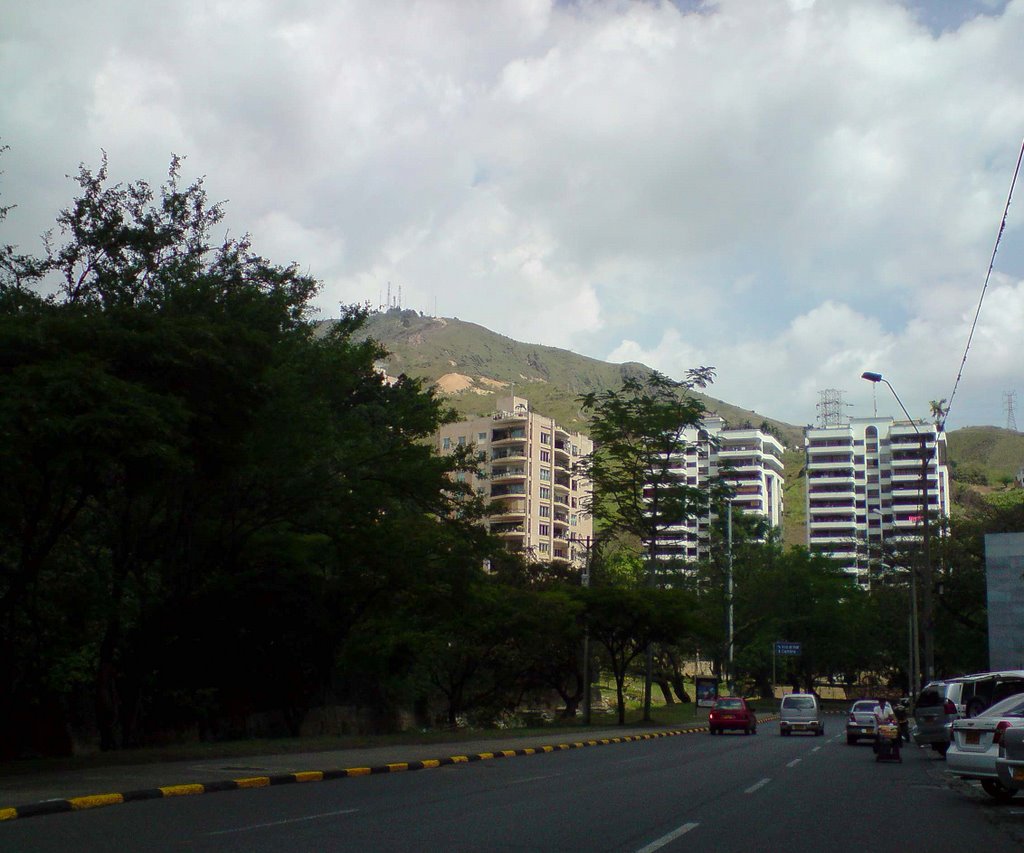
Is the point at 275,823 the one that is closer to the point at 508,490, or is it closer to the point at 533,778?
the point at 533,778

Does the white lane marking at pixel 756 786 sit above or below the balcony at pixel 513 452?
below

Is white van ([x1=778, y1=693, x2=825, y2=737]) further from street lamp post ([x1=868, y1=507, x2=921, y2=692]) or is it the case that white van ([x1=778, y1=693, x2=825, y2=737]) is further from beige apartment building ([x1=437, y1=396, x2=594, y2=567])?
beige apartment building ([x1=437, y1=396, x2=594, y2=567])

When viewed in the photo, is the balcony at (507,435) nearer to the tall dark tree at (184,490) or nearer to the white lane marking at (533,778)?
the tall dark tree at (184,490)

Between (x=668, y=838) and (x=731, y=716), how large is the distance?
31.9m

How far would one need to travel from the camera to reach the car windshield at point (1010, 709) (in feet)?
47.1

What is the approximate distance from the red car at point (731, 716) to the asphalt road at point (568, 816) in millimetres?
20500

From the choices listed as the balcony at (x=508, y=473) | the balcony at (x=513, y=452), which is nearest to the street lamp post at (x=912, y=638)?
the balcony at (x=508, y=473)

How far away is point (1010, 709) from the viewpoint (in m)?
14.5

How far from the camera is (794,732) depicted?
42219mm

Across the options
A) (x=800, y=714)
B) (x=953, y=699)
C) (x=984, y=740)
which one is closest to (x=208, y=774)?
(x=984, y=740)

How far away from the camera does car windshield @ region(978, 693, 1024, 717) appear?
566 inches

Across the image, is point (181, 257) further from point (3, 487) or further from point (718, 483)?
point (718, 483)

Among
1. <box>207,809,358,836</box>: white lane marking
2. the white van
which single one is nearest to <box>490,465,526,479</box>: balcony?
the white van

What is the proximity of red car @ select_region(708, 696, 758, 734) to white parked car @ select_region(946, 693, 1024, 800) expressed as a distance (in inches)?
1049
